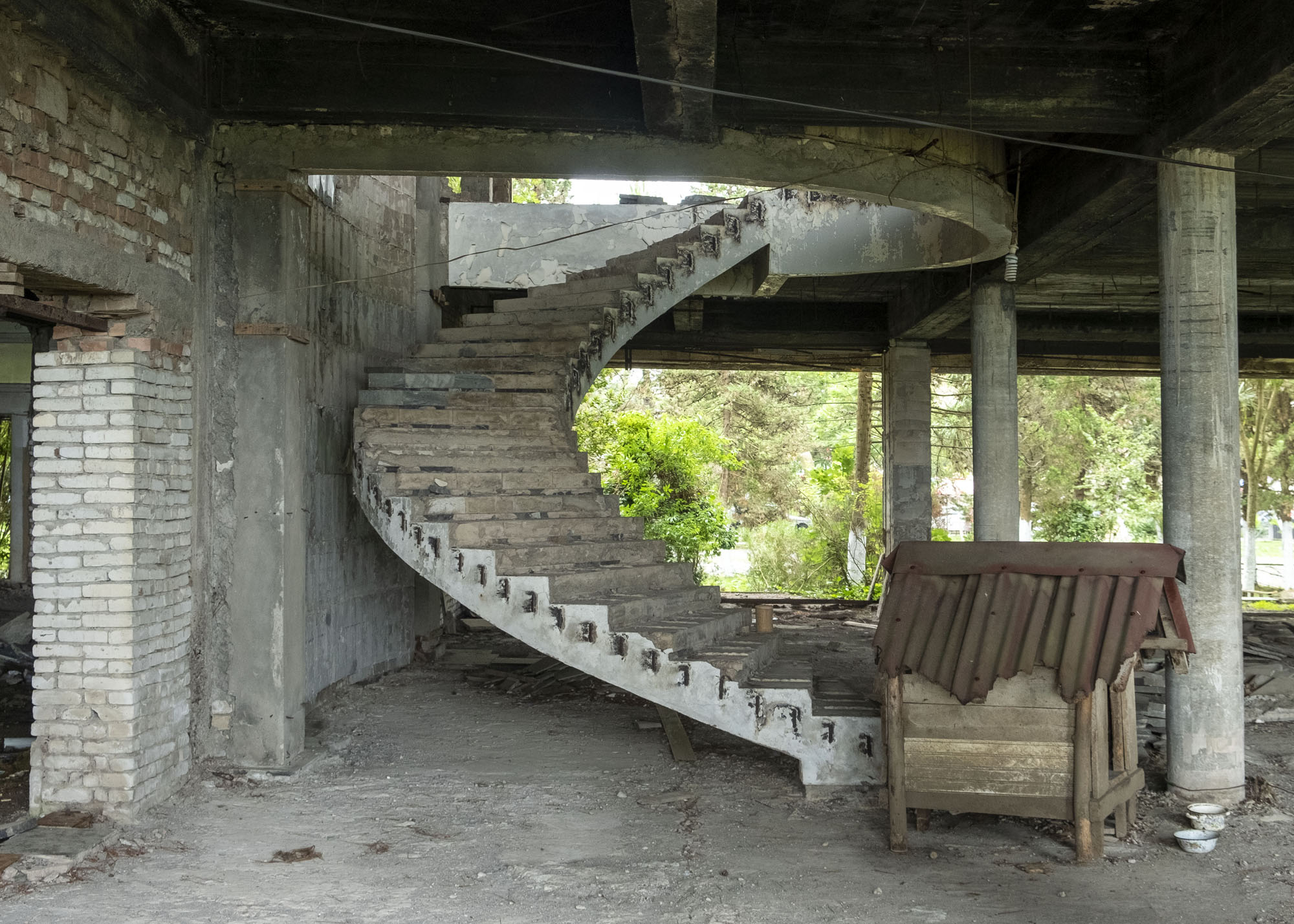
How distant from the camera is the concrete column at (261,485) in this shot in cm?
668

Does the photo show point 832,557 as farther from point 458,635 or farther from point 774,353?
point 458,635

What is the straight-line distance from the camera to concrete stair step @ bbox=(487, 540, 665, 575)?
714 cm

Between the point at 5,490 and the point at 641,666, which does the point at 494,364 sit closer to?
the point at 641,666

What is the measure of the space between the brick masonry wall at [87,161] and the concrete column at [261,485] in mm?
420

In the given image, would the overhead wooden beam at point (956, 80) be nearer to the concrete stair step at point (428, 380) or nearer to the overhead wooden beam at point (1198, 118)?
the overhead wooden beam at point (1198, 118)

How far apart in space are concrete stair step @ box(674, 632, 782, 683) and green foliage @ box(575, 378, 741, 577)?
929 centimetres

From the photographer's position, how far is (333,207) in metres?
8.78

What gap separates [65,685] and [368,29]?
4.23 m

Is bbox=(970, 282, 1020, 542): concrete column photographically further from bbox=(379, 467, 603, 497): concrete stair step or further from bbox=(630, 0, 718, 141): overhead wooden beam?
bbox=(630, 0, 718, 141): overhead wooden beam

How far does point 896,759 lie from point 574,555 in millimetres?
3144

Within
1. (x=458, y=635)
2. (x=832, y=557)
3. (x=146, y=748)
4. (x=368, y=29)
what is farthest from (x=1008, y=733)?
(x=832, y=557)

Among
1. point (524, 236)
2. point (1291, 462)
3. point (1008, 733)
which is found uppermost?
point (524, 236)

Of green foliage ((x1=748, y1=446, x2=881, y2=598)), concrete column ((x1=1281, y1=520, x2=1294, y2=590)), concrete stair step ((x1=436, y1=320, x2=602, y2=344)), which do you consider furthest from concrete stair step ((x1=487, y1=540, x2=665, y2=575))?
concrete column ((x1=1281, y1=520, x2=1294, y2=590))

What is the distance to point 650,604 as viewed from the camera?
24.1 ft
